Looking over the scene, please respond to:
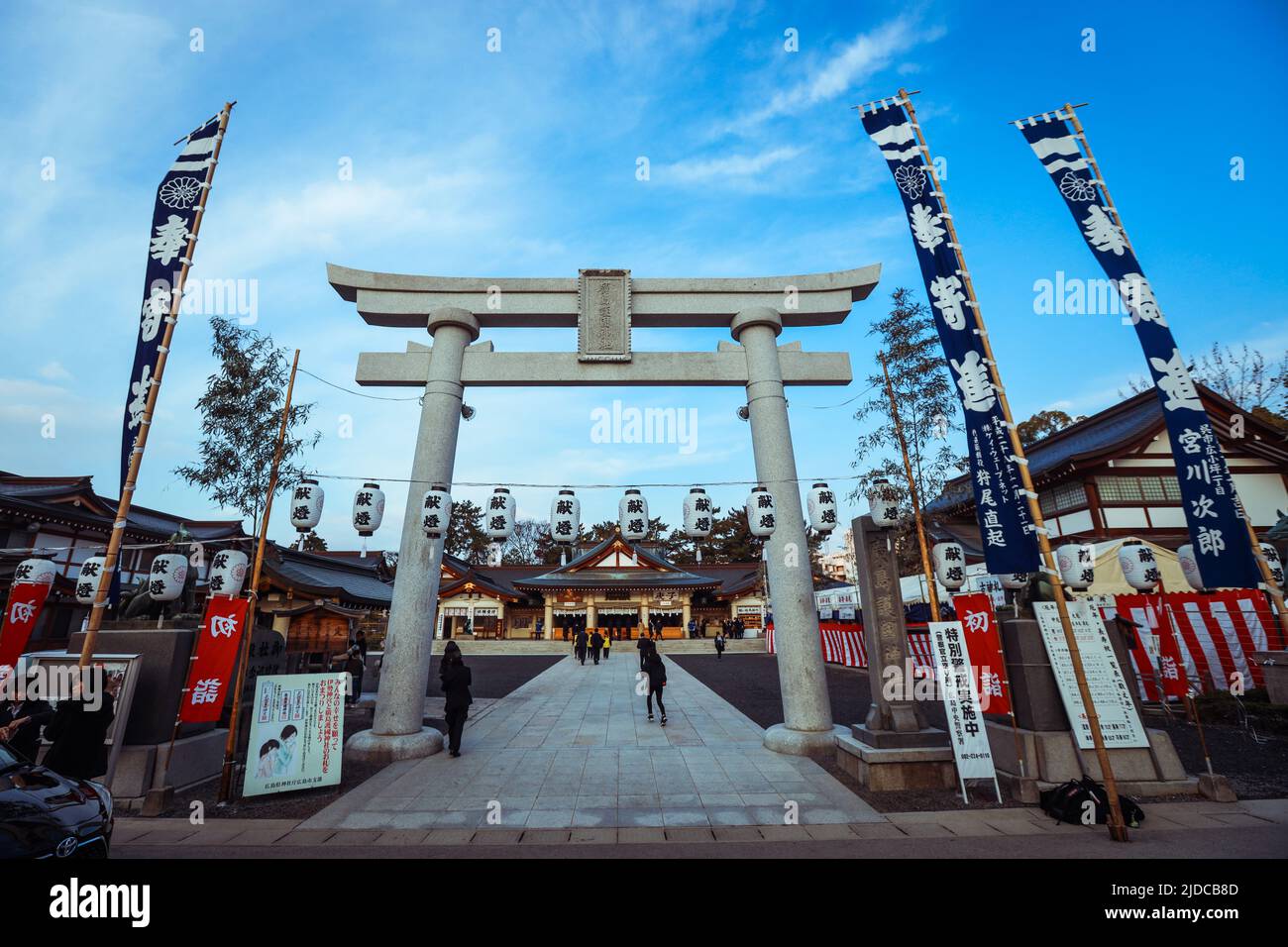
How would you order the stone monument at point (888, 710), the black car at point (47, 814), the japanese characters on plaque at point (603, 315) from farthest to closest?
the japanese characters on plaque at point (603, 315)
the stone monument at point (888, 710)
the black car at point (47, 814)

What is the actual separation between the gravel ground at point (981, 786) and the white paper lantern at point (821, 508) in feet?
11.5

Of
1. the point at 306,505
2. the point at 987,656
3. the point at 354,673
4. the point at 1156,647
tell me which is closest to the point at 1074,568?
the point at 987,656

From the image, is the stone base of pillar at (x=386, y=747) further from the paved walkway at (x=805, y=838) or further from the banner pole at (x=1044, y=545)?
the banner pole at (x=1044, y=545)

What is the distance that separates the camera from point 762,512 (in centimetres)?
820

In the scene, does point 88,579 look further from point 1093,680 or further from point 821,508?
point 1093,680

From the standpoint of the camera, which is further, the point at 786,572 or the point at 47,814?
the point at 786,572

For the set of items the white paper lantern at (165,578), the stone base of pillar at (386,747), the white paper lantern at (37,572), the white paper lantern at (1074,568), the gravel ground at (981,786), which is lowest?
the gravel ground at (981,786)

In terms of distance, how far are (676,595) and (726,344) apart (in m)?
26.3

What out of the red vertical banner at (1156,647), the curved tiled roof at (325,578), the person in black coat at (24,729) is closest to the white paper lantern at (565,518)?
the person in black coat at (24,729)

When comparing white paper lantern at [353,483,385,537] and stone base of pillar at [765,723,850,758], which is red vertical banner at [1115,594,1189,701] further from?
white paper lantern at [353,483,385,537]

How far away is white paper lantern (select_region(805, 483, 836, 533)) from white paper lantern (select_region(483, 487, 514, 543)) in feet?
16.9

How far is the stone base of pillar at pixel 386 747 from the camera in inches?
306

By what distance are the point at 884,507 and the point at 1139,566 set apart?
16.7 ft
